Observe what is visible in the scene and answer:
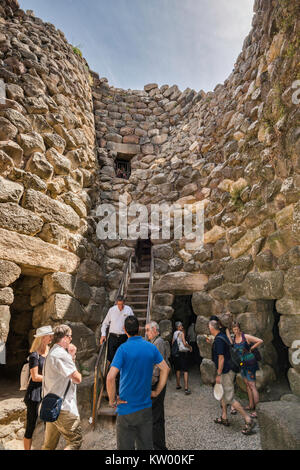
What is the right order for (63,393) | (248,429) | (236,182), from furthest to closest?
(236,182) → (248,429) → (63,393)

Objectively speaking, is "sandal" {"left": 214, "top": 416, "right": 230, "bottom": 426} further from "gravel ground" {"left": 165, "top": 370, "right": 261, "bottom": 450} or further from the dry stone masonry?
the dry stone masonry

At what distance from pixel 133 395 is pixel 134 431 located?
28 centimetres

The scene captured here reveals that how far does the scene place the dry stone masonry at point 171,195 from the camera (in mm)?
3695

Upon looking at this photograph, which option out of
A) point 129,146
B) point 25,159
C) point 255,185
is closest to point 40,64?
point 25,159

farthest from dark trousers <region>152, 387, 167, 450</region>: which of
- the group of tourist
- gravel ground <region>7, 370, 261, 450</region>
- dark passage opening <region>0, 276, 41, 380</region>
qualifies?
dark passage opening <region>0, 276, 41, 380</region>

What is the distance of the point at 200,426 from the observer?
3400 mm

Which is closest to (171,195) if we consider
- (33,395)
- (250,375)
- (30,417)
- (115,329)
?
(115,329)

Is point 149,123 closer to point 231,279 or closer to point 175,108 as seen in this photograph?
point 175,108

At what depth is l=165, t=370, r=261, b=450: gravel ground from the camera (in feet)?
9.73

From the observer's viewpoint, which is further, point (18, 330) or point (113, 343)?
point (18, 330)

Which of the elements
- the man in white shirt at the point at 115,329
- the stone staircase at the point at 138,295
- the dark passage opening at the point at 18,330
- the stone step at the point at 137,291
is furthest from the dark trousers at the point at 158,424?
the dark passage opening at the point at 18,330

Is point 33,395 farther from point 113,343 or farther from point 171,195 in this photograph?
point 171,195

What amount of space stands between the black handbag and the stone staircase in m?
2.85

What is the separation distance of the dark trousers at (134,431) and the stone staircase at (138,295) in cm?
294
